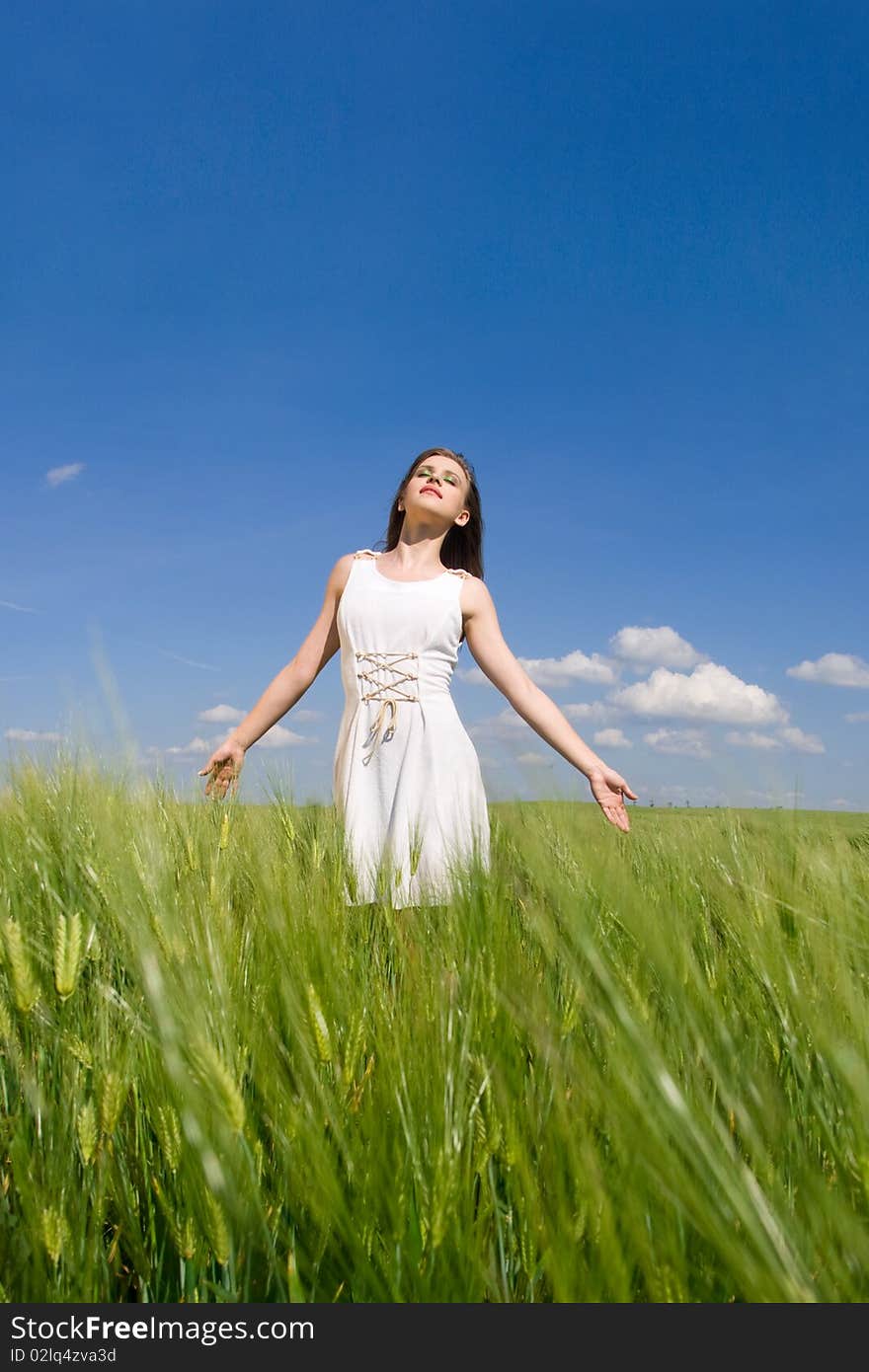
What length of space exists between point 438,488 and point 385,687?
71 cm

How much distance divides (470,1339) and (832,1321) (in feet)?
0.86

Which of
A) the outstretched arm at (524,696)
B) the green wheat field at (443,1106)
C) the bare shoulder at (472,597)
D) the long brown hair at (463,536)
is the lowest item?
the green wheat field at (443,1106)

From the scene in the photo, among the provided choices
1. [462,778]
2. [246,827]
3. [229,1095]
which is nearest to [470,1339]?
[229,1095]

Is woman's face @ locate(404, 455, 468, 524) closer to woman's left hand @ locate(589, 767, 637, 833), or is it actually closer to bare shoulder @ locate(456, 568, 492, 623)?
bare shoulder @ locate(456, 568, 492, 623)

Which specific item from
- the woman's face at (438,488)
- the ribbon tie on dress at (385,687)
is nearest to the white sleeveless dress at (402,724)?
the ribbon tie on dress at (385,687)

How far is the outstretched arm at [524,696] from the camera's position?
2580mm

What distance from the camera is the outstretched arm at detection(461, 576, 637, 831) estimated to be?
8.46ft

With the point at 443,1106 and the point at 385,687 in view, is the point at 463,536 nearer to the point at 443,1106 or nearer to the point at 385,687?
the point at 385,687

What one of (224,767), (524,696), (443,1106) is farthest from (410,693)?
(443,1106)

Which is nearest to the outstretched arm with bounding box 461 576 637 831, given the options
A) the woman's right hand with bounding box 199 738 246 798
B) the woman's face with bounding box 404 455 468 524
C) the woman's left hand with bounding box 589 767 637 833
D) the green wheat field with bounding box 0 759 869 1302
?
the woman's left hand with bounding box 589 767 637 833

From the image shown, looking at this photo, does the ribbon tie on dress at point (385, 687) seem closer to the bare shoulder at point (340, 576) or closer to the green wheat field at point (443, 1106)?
the bare shoulder at point (340, 576)

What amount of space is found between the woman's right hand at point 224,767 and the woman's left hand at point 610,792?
3.40ft

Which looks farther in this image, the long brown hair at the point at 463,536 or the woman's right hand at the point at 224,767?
the long brown hair at the point at 463,536

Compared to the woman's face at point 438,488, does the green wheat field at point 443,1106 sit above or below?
below
